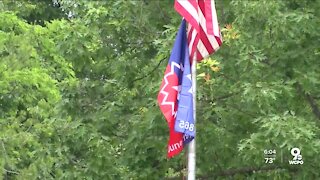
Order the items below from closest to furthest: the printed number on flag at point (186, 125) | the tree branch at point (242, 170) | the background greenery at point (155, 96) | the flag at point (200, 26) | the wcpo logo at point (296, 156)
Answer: the printed number on flag at point (186, 125) → the flag at point (200, 26) → the wcpo logo at point (296, 156) → the background greenery at point (155, 96) → the tree branch at point (242, 170)

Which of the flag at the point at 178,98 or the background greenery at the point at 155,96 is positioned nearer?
the flag at the point at 178,98

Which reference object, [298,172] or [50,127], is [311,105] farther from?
[50,127]

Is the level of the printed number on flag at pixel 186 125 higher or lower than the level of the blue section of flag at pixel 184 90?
lower

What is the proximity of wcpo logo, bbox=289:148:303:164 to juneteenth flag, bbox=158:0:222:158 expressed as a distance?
1.21 meters

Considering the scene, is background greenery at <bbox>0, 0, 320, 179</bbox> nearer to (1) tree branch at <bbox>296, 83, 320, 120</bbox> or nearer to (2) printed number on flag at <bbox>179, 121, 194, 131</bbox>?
(1) tree branch at <bbox>296, 83, 320, 120</bbox>

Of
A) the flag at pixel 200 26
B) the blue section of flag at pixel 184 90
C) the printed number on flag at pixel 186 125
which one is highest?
the flag at pixel 200 26

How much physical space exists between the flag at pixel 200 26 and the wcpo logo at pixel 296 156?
Result: 53.8 inches

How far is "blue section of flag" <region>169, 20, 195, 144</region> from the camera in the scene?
5.59m

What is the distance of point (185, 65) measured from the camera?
5961 millimetres

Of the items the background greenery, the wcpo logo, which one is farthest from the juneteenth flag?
the wcpo logo

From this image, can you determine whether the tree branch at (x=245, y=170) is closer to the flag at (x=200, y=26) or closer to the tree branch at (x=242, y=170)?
the tree branch at (x=242, y=170)

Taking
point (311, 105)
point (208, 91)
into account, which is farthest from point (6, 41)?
point (311, 105)

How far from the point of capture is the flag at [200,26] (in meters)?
5.93

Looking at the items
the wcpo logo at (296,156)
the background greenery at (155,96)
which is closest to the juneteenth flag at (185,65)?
the background greenery at (155,96)
